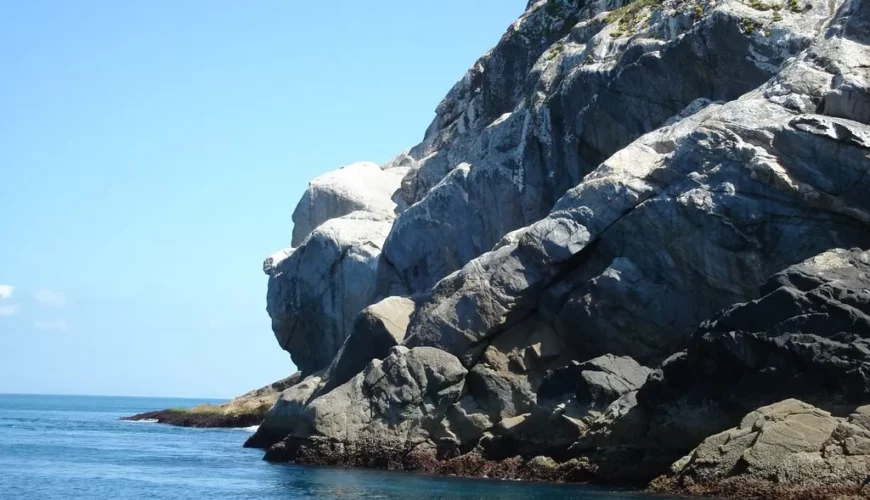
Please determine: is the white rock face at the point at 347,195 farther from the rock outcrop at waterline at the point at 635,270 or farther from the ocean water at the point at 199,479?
the ocean water at the point at 199,479

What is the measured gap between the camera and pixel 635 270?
45.2 meters

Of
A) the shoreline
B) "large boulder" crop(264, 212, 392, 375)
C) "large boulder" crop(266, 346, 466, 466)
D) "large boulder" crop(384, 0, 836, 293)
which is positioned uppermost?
"large boulder" crop(384, 0, 836, 293)

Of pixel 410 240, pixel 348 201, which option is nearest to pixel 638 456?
pixel 410 240

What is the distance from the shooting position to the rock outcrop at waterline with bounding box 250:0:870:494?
127 feet

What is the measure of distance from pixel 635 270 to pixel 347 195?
3708 cm

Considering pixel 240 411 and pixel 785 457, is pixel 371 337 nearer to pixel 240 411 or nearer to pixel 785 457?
pixel 785 457

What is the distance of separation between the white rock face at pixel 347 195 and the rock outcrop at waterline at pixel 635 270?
1526 cm

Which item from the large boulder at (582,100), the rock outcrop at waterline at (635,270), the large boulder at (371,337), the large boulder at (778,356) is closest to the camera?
the large boulder at (778,356)

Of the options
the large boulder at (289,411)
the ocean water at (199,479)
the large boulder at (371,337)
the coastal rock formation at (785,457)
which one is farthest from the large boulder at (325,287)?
the coastal rock formation at (785,457)

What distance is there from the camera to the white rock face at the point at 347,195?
255 feet

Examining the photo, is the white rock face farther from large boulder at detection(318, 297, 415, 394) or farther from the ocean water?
large boulder at detection(318, 297, 415, 394)

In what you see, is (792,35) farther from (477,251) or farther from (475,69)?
(475,69)

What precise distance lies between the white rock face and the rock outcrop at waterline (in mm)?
15257

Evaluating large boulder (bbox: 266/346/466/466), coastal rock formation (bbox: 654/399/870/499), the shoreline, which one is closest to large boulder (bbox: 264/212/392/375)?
the shoreline
